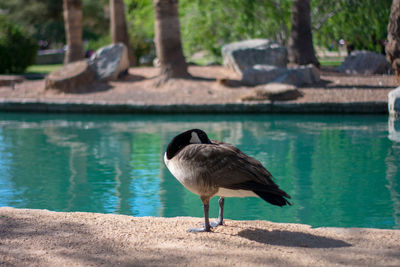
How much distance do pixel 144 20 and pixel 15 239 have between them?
2821 cm

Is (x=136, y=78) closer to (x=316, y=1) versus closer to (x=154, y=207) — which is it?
(x=316, y=1)

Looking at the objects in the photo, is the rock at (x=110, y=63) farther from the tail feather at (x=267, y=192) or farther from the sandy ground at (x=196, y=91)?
the tail feather at (x=267, y=192)

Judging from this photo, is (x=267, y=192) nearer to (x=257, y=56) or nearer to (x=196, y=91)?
(x=196, y=91)

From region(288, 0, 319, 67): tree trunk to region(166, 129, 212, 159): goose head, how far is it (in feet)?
50.4

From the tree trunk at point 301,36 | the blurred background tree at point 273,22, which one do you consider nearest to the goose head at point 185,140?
Result: the tree trunk at point 301,36

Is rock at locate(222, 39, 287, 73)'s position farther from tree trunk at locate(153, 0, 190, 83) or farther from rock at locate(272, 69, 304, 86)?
tree trunk at locate(153, 0, 190, 83)

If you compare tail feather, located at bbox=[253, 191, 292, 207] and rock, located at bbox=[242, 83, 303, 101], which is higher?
rock, located at bbox=[242, 83, 303, 101]

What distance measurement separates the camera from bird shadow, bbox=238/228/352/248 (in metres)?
4.38

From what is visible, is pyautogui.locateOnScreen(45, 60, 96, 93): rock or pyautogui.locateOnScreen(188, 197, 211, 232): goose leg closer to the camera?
pyautogui.locateOnScreen(188, 197, 211, 232): goose leg

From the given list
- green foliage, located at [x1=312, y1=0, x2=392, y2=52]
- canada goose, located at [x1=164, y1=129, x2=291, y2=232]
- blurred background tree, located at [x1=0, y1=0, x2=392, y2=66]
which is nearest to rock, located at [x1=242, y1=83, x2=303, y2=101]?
blurred background tree, located at [x1=0, y1=0, x2=392, y2=66]

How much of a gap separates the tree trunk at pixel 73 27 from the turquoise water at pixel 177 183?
26.2ft

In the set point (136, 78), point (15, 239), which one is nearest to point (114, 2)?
point (136, 78)

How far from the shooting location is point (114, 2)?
72.2 feet

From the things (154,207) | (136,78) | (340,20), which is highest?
(340,20)
